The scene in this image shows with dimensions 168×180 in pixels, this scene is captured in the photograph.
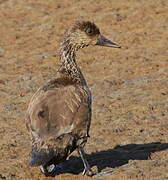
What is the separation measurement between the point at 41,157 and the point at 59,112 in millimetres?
594

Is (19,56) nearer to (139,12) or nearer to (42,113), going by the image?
(139,12)

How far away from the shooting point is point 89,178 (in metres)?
8.91

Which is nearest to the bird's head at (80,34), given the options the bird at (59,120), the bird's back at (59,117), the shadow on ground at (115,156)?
the bird at (59,120)

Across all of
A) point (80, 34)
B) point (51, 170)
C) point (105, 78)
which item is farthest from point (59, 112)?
point (105, 78)

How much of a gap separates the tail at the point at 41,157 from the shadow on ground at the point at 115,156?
1.00 m

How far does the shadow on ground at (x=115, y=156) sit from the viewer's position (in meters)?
9.50

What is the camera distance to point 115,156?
32.4 ft

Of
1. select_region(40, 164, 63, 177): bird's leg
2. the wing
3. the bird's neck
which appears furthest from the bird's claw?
the bird's neck

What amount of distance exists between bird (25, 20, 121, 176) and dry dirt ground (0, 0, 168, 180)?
0.49m

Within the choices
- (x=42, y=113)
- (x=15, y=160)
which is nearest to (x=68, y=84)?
(x=42, y=113)

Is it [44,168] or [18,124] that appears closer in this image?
[44,168]

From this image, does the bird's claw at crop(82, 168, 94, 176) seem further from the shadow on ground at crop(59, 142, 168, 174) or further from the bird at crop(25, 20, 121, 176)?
the shadow on ground at crop(59, 142, 168, 174)

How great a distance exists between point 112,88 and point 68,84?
4.68 meters

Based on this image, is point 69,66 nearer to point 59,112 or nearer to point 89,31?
point 89,31
